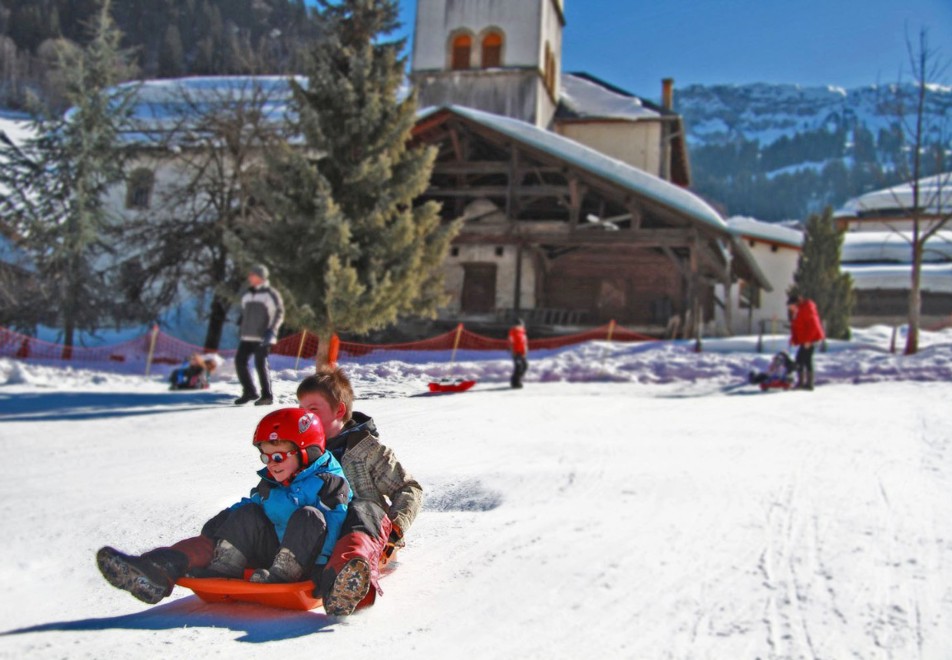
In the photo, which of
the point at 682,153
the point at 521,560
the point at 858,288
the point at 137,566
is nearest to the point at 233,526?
the point at 137,566

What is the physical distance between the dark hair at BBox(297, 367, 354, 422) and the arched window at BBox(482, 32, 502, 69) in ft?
93.2

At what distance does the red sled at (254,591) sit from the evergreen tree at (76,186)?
2050 cm

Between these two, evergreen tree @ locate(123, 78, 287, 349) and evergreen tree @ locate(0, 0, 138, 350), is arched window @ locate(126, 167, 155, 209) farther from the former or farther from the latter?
evergreen tree @ locate(0, 0, 138, 350)

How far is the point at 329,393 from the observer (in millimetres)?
2791

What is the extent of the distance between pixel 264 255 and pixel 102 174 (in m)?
20.0

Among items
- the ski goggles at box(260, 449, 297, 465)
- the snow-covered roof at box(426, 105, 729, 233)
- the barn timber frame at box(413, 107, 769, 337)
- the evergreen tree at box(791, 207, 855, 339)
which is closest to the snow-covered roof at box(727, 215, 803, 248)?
the evergreen tree at box(791, 207, 855, 339)

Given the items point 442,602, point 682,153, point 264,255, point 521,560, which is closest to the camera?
point 442,602

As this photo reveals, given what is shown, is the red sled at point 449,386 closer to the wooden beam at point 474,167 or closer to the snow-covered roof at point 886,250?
the wooden beam at point 474,167

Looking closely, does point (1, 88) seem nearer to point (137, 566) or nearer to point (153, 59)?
point (153, 59)

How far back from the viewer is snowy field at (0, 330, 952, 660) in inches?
112

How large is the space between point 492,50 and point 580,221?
8.59 m

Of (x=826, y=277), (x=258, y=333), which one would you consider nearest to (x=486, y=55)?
(x=826, y=277)

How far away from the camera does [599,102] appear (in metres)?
32.8

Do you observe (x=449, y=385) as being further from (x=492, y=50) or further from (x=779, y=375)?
(x=492, y=50)
